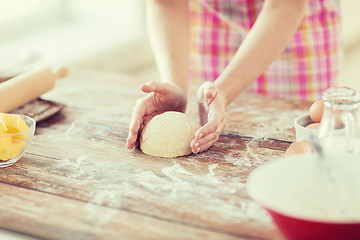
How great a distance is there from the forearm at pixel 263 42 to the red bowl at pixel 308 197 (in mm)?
604

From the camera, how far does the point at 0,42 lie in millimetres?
2869

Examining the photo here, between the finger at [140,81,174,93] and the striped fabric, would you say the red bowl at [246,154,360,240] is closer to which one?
the finger at [140,81,174,93]

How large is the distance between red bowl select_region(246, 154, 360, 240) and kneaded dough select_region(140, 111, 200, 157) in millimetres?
421

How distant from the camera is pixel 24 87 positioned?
1464mm

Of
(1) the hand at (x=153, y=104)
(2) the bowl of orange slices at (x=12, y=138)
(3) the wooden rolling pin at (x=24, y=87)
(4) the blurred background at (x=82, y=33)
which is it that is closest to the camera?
(2) the bowl of orange slices at (x=12, y=138)

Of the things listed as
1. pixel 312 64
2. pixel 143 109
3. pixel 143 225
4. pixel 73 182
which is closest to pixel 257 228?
pixel 143 225

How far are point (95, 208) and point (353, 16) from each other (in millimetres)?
3878

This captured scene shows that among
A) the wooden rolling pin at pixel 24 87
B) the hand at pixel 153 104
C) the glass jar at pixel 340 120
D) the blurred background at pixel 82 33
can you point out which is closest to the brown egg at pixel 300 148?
the glass jar at pixel 340 120

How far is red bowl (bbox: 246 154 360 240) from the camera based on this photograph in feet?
2.46

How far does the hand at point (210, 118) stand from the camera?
123cm

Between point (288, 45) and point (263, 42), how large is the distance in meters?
0.42

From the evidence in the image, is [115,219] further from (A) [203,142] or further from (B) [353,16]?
(B) [353,16]

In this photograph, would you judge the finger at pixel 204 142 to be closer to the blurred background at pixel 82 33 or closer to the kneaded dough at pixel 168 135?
the kneaded dough at pixel 168 135

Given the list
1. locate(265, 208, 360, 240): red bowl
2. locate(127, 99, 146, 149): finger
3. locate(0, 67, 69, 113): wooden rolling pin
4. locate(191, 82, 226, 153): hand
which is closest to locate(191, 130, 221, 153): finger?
locate(191, 82, 226, 153): hand
